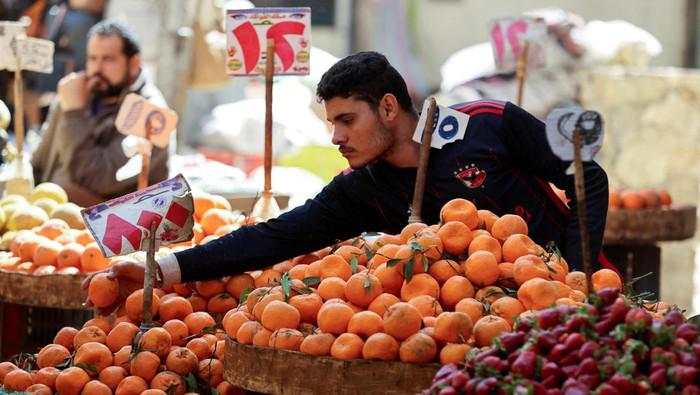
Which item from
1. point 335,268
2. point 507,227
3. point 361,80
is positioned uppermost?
point 361,80

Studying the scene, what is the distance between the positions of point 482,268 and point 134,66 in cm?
373

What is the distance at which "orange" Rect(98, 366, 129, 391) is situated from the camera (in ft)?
11.1

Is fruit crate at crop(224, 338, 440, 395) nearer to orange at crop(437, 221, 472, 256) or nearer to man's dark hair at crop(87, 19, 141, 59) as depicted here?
orange at crop(437, 221, 472, 256)

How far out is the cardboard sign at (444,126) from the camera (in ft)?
12.1

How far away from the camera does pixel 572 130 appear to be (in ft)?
9.64

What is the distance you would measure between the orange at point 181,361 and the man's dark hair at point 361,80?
0.78 m

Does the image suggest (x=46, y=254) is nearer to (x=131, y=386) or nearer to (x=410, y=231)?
(x=131, y=386)

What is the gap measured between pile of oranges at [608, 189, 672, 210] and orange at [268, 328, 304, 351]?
12.1 feet

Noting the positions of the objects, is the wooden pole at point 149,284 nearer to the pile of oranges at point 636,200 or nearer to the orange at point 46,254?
the orange at point 46,254

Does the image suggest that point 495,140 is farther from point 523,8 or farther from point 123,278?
point 523,8

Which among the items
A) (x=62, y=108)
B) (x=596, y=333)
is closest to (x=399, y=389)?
(x=596, y=333)

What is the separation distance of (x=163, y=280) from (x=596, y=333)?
4.94 feet

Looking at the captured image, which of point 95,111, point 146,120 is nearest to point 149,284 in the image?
point 146,120

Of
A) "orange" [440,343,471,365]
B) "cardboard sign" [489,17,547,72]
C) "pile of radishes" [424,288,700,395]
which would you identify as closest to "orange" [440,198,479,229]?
"orange" [440,343,471,365]
